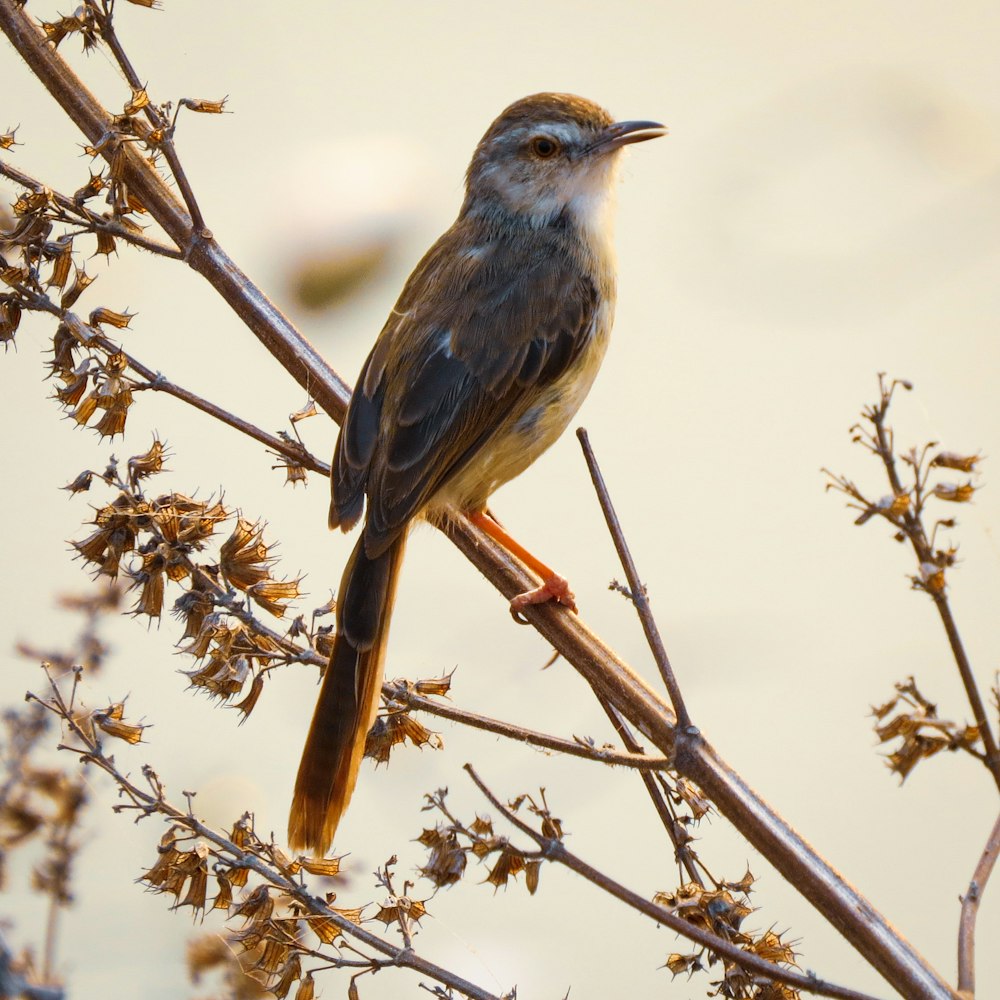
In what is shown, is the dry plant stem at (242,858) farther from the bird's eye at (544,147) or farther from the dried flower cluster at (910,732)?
the bird's eye at (544,147)

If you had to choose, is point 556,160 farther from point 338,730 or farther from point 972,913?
point 972,913

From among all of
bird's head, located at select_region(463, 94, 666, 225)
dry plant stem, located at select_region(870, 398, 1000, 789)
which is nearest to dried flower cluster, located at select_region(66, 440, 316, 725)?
dry plant stem, located at select_region(870, 398, 1000, 789)

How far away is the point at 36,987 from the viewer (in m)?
0.73

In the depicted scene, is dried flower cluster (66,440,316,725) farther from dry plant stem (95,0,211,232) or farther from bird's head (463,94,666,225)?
bird's head (463,94,666,225)

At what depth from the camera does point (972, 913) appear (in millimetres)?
1655

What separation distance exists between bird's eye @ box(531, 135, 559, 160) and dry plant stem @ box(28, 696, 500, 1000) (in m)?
2.28

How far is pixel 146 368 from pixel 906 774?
4.68ft

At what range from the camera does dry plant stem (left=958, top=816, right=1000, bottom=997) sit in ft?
5.20

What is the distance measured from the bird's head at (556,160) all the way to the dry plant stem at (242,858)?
2133 mm

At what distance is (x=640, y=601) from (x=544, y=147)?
84.2 inches

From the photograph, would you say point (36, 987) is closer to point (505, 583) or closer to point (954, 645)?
point (954, 645)

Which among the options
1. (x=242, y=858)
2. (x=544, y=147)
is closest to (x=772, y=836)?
(x=242, y=858)

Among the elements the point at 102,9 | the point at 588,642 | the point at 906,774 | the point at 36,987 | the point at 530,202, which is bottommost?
the point at 36,987

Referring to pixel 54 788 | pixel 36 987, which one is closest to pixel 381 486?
pixel 54 788
